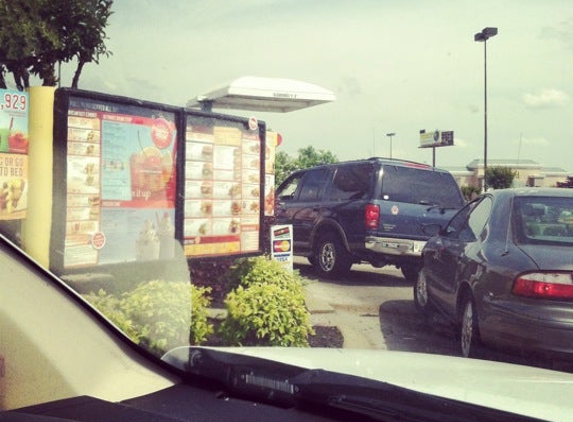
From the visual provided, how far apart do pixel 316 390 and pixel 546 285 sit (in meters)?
3.53

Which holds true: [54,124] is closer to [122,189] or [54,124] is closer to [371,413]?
[122,189]

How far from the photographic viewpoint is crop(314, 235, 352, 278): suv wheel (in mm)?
11422

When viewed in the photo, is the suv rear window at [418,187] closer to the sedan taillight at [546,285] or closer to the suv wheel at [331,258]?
the suv wheel at [331,258]

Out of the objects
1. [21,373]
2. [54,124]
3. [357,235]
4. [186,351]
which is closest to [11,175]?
[54,124]

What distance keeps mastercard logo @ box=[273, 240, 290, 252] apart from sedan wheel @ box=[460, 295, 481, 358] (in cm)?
191

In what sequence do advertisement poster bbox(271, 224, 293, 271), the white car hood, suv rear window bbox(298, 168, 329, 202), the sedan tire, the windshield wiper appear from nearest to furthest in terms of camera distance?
the windshield wiper < the white car hood < the sedan tire < advertisement poster bbox(271, 224, 293, 271) < suv rear window bbox(298, 168, 329, 202)

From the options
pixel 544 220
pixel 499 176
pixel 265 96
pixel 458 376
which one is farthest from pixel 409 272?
pixel 499 176

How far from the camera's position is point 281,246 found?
23.3 feet

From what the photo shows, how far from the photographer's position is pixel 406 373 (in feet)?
7.51

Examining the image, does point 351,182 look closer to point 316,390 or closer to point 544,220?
point 544,220

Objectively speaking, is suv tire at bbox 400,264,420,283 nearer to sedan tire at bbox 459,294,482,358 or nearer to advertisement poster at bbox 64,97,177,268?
sedan tire at bbox 459,294,482,358

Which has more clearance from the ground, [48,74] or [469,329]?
[48,74]

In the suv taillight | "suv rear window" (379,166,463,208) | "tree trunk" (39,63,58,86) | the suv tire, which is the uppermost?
"tree trunk" (39,63,58,86)

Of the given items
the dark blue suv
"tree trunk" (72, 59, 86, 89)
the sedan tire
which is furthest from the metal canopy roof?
the dark blue suv
